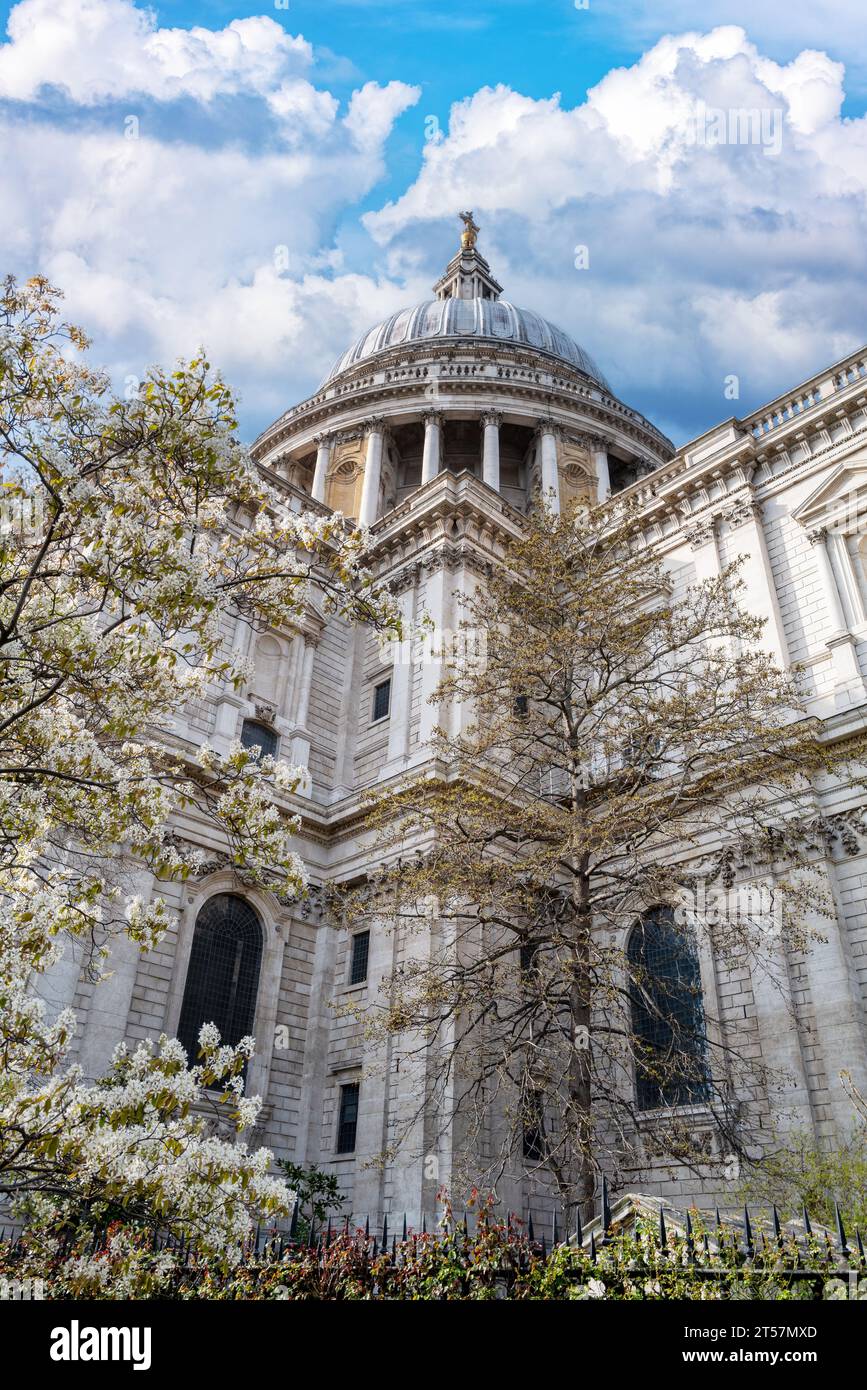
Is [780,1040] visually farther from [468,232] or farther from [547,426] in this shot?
[468,232]

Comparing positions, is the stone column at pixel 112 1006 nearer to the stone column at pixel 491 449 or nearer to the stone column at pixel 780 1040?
the stone column at pixel 780 1040

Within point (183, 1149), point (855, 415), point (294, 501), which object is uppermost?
point (294, 501)

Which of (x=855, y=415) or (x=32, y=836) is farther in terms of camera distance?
(x=855, y=415)

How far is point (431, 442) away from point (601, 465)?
8605 millimetres

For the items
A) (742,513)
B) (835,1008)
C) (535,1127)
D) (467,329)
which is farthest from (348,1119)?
(467,329)

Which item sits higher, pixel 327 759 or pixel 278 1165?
pixel 327 759

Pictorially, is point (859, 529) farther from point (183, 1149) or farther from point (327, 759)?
point (183, 1149)

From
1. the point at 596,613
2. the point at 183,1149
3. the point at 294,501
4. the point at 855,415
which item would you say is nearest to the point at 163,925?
the point at 183,1149

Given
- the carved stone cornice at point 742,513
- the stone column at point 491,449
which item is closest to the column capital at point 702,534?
the carved stone cornice at point 742,513

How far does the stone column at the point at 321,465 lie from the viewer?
4550 centimetres

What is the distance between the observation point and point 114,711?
27.3 ft
